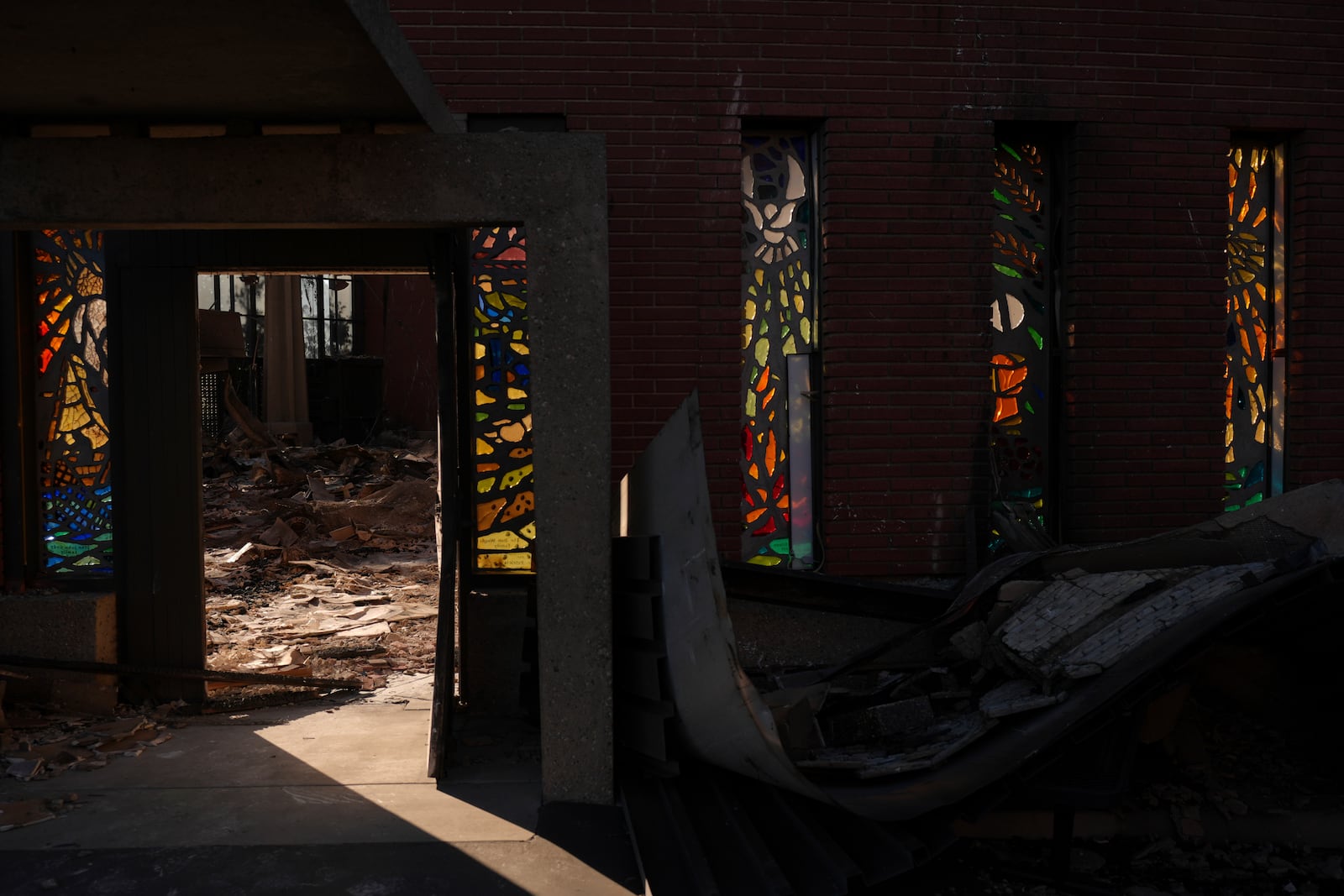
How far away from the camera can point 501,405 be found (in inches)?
238

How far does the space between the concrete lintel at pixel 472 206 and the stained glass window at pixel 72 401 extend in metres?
1.91

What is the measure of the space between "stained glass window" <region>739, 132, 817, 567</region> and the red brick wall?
0.22 metres

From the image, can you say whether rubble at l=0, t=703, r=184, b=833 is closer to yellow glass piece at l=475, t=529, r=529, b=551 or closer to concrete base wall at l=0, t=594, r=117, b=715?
concrete base wall at l=0, t=594, r=117, b=715

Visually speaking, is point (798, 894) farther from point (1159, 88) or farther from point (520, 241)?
point (1159, 88)

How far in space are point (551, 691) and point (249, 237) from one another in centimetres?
339

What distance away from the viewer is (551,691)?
4.37 metres

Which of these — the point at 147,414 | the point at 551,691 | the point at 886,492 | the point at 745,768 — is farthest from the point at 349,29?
the point at 886,492

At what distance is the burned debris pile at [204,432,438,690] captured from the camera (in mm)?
7613

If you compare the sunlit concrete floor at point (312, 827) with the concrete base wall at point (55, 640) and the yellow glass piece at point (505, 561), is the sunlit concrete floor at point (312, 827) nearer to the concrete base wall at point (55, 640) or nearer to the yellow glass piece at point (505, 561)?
the concrete base wall at point (55, 640)

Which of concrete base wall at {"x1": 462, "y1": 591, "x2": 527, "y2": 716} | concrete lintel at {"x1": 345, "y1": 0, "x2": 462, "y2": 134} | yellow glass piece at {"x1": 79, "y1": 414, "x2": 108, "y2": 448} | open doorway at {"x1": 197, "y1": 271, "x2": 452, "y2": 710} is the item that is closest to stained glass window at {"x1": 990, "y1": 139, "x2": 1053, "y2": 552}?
concrete base wall at {"x1": 462, "y1": 591, "x2": 527, "y2": 716}

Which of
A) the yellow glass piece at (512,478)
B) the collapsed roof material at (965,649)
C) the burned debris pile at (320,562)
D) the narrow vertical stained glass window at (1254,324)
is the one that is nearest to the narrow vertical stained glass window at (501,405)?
the yellow glass piece at (512,478)

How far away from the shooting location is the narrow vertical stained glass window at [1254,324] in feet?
21.6

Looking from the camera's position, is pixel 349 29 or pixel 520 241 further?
pixel 520 241

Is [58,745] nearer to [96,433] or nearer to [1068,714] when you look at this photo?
[96,433]
